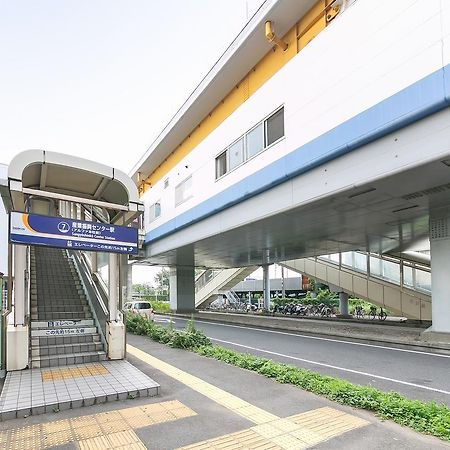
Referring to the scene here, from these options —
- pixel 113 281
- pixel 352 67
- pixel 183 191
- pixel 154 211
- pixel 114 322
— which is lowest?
pixel 114 322

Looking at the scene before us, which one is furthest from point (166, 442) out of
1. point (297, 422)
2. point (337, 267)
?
point (337, 267)

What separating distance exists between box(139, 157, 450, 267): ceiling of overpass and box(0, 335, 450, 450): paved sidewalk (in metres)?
5.62

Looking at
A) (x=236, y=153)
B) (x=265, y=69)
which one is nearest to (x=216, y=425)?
(x=236, y=153)

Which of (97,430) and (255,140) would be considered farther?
(255,140)

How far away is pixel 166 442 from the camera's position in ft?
14.4

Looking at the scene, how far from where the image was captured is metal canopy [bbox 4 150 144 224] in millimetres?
7539

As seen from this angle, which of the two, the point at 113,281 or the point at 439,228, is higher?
the point at 439,228

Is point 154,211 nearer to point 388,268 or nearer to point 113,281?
point 388,268

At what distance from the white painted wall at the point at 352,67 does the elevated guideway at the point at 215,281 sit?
20561mm

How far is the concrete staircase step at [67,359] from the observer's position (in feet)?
25.3

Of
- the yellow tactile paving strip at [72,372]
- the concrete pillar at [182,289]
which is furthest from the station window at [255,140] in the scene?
the concrete pillar at [182,289]

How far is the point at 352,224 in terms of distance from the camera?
15016 mm

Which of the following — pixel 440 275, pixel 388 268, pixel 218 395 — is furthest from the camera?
pixel 388 268

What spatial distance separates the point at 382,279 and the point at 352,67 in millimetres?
15849
